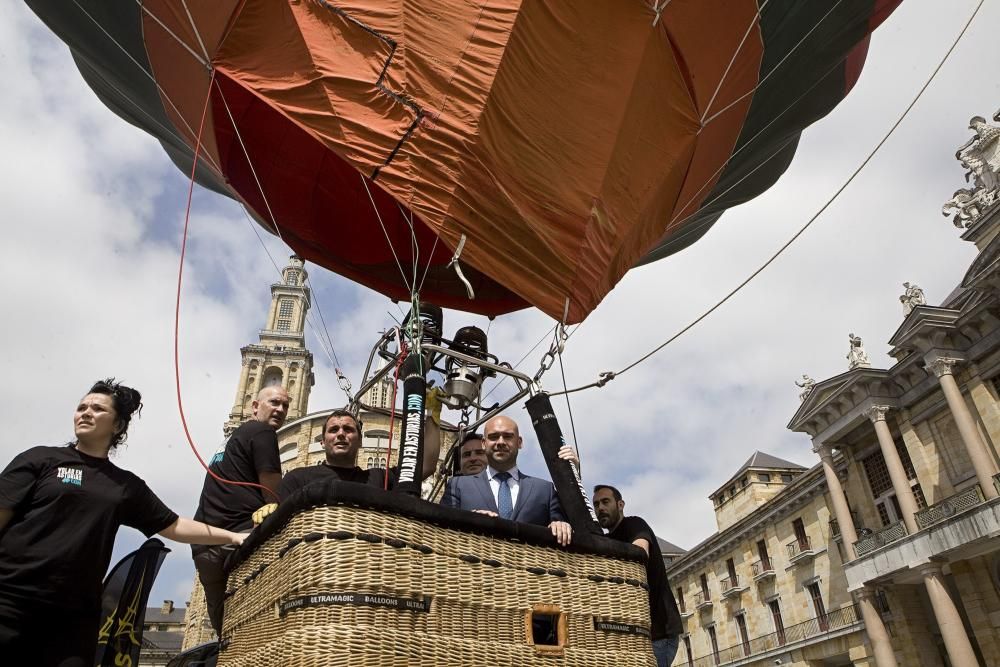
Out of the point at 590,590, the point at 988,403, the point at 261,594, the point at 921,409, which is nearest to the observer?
the point at 261,594

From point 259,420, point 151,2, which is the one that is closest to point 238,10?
point 151,2

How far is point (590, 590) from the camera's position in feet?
7.75

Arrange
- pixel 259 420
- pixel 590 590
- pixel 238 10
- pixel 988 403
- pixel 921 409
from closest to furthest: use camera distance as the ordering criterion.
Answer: pixel 590 590
pixel 259 420
pixel 238 10
pixel 988 403
pixel 921 409

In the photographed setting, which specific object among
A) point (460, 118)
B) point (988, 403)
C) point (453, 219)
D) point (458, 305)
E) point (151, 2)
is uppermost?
point (988, 403)

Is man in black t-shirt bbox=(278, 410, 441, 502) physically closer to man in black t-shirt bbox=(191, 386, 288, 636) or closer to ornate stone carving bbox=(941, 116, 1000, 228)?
man in black t-shirt bbox=(191, 386, 288, 636)

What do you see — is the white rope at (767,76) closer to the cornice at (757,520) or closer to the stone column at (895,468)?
the stone column at (895,468)

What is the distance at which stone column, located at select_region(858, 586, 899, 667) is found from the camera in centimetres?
2062

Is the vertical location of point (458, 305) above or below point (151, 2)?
below

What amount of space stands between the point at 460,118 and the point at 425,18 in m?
0.67

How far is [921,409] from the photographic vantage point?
70.4 feet

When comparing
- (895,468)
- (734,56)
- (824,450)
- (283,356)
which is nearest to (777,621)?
(824,450)

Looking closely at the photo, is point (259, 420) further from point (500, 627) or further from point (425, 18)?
point (425, 18)

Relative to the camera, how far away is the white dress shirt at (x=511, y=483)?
3.26 m

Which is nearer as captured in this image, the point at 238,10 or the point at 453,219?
the point at 453,219
